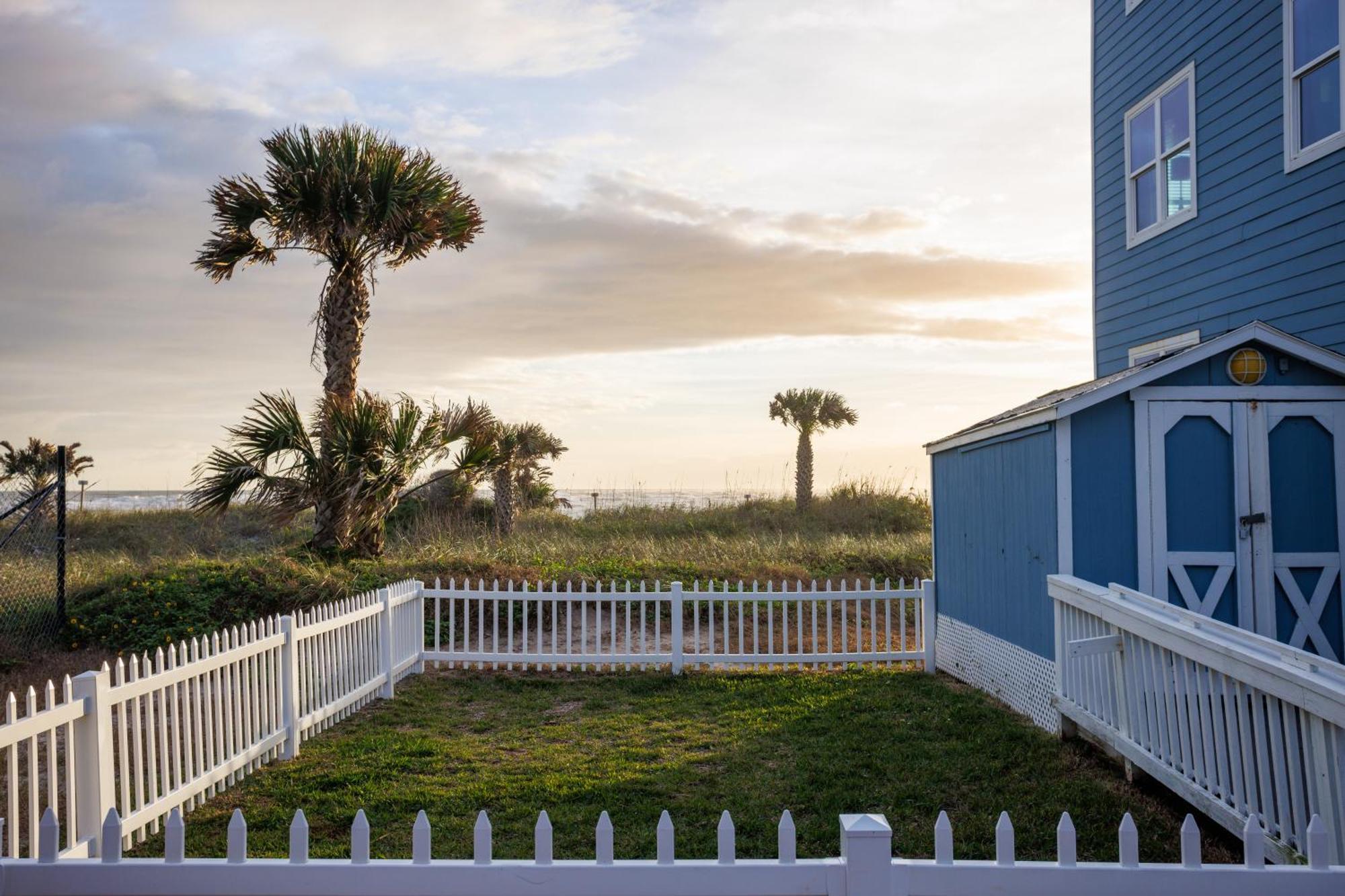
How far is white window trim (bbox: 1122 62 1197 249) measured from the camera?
34.9 ft

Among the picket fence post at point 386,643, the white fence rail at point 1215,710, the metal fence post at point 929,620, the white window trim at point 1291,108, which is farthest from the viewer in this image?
the metal fence post at point 929,620

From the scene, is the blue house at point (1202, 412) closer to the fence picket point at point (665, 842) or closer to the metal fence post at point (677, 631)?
the metal fence post at point (677, 631)

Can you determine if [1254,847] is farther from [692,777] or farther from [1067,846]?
[692,777]

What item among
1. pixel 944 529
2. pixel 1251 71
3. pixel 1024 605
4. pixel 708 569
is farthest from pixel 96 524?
pixel 1251 71

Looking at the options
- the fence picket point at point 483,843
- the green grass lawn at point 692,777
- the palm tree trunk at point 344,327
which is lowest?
the green grass lawn at point 692,777

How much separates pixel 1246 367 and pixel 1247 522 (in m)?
1.24

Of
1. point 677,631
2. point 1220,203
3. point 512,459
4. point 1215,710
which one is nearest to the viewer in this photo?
point 1215,710

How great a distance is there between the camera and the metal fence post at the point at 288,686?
712 cm

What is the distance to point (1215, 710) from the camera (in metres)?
5.01

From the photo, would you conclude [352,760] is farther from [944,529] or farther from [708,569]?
[708,569]

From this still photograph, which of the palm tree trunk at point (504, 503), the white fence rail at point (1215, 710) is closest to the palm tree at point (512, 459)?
the palm tree trunk at point (504, 503)

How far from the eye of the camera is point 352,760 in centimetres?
701

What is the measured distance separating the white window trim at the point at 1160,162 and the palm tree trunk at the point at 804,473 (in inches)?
595

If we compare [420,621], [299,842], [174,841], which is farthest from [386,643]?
[299,842]
